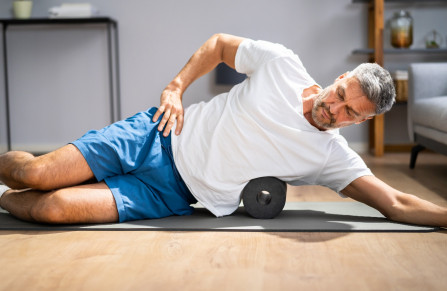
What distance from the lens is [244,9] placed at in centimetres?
467

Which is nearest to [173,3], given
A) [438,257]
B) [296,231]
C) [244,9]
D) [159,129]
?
[244,9]

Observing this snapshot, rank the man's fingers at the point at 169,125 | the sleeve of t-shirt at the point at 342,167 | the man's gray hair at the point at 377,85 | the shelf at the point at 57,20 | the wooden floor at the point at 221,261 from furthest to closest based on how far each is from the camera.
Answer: the shelf at the point at 57,20 → the man's fingers at the point at 169,125 → the sleeve of t-shirt at the point at 342,167 → the man's gray hair at the point at 377,85 → the wooden floor at the point at 221,261

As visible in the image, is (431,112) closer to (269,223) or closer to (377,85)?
(377,85)

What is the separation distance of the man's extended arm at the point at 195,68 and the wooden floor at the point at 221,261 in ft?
1.55

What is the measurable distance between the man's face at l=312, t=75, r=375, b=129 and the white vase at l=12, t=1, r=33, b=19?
331cm

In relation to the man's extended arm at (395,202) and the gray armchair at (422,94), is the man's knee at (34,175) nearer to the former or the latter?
the man's extended arm at (395,202)

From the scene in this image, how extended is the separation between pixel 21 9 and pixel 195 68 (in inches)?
110

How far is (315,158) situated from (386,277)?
1.90 ft

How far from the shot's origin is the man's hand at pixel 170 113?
2.08 m

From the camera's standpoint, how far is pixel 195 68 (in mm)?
2264

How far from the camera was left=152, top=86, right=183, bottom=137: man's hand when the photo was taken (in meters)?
2.08

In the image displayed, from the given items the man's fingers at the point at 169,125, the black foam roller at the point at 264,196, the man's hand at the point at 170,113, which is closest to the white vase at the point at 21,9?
the man's hand at the point at 170,113

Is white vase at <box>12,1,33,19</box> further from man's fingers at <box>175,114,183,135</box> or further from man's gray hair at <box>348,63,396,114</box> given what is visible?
man's gray hair at <box>348,63,396,114</box>

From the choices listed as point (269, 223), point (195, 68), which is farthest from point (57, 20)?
point (269, 223)
